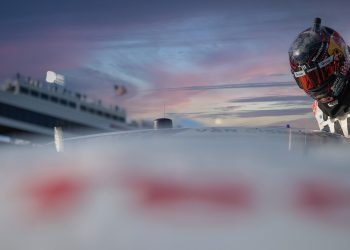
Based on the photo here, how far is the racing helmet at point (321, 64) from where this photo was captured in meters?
5.14

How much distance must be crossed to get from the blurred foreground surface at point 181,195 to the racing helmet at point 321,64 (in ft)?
9.62

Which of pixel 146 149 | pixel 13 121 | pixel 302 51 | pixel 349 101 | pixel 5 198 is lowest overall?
pixel 5 198

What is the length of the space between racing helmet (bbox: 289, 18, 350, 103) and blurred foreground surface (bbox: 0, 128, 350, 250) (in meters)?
2.93

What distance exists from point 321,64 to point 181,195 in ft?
12.7

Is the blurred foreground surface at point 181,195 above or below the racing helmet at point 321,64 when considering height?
below

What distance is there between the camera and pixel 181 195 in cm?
163

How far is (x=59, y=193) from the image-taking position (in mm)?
1707

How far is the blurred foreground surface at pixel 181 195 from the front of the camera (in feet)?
4.54

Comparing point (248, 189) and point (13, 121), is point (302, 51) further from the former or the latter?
point (13, 121)

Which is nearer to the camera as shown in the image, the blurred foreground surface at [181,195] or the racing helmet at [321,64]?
the blurred foreground surface at [181,195]

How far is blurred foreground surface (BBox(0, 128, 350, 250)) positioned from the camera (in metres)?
1.38

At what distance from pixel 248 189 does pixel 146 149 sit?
596mm

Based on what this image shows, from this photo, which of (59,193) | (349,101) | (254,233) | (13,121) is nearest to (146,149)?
(59,193)

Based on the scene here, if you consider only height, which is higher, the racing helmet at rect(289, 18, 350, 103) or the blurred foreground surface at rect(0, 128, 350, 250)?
the racing helmet at rect(289, 18, 350, 103)
